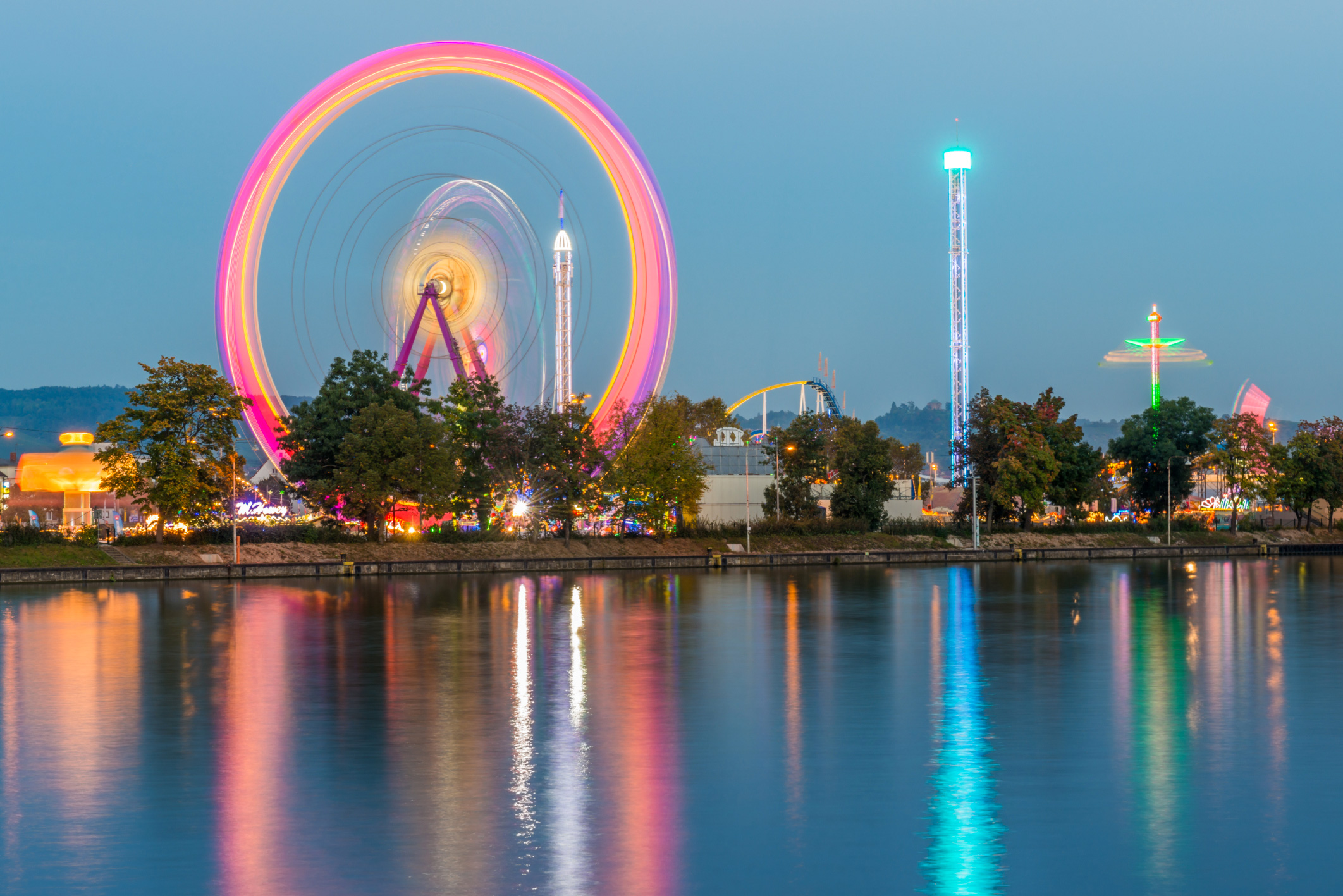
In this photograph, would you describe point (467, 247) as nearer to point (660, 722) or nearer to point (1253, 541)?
point (660, 722)

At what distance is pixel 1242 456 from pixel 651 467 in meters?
45.4

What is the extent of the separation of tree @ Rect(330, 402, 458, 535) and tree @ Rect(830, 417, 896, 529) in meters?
27.4

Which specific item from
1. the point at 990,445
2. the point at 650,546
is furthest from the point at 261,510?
the point at 990,445

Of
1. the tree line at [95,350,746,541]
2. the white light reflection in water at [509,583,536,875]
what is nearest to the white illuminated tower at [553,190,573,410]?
the tree line at [95,350,746,541]

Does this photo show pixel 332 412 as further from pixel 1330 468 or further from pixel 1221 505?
pixel 1221 505

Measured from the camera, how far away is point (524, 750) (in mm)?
17250

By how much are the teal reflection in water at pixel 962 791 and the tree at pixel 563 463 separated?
136 feet

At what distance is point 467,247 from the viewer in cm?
5022

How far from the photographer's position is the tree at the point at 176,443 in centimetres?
5672

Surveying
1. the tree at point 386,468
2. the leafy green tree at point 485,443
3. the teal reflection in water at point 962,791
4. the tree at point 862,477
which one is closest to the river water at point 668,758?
the teal reflection in water at point 962,791

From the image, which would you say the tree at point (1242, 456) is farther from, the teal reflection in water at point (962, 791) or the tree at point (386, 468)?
the teal reflection in water at point (962, 791)

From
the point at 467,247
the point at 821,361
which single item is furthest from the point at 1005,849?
the point at 821,361

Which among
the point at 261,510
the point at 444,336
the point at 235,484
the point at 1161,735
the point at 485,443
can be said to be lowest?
the point at 1161,735

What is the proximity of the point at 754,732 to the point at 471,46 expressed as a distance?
3791cm
